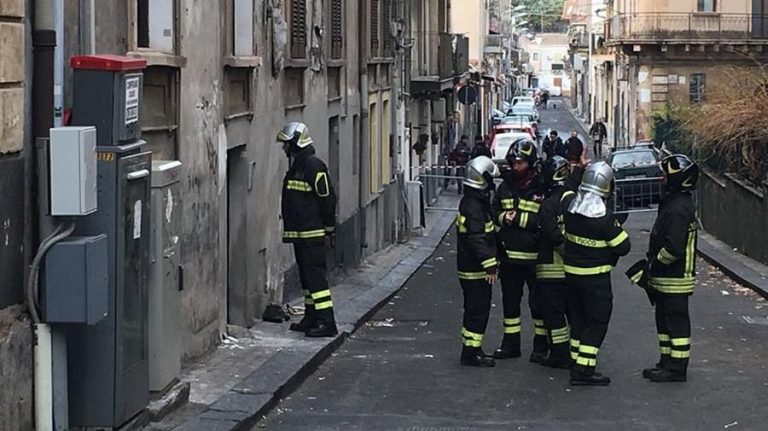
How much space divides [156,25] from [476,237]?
3.30 metres

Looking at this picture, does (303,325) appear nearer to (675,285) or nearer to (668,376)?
(668,376)

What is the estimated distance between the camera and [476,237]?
1184 centimetres

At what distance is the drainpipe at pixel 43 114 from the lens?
25.2 ft

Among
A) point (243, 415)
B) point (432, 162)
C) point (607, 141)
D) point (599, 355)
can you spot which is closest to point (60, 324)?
point (243, 415)

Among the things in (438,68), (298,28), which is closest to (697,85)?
(438,68)

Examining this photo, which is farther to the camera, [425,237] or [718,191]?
[425,237]

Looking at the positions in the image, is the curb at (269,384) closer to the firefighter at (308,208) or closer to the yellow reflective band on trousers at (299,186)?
the firefighter at (308,208)

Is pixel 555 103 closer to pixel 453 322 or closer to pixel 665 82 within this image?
pixel 665 82

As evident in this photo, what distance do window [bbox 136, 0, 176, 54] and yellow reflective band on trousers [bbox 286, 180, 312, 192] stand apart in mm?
2572

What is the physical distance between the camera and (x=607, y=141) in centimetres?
6900

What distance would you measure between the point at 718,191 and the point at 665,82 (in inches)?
1029

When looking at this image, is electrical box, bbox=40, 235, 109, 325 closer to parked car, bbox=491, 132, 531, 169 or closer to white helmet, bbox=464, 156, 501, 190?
white helmet, bbox=464, 156, 501, 190

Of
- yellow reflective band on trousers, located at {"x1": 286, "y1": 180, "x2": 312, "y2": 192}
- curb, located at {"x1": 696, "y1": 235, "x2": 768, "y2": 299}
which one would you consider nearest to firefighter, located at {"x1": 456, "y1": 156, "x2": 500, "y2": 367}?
yellow reflective band on trousers, located at {"x1": 286, "y1": 180, "x2": 312, "y2": 192}

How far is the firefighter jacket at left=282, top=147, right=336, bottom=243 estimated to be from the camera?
12945 millimetres
